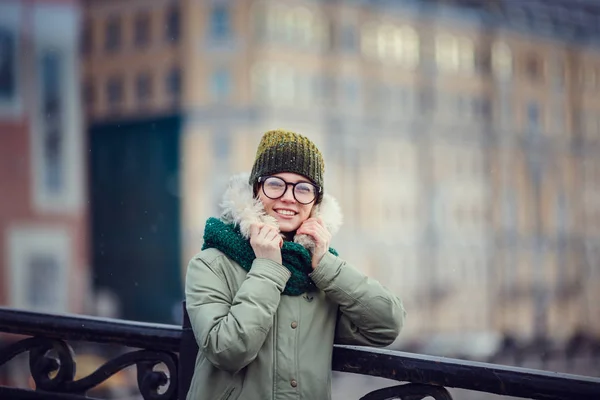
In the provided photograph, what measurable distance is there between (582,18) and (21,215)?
45.7 metres

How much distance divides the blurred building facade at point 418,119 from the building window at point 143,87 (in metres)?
0.13

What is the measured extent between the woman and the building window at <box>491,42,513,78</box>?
4930 cm

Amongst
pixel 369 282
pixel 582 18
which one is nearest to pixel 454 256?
pixel 582 18

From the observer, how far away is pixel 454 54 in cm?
4775

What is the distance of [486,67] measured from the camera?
49.5 meters

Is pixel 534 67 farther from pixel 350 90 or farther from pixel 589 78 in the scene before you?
pixel 350 90

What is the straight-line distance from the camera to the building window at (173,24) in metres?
38.4

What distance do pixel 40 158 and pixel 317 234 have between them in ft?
68.0

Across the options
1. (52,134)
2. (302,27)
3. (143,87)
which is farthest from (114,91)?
(52,134)

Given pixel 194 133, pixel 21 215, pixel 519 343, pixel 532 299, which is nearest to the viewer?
pixel 21 215

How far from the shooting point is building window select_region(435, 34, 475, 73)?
154ft

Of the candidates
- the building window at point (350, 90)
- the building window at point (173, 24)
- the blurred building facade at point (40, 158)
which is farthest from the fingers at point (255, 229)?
the building window at point (350, 90)

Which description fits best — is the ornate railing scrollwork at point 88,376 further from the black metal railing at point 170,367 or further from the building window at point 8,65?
the building window at point 8,65

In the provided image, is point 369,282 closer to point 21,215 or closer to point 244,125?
point 21,215
